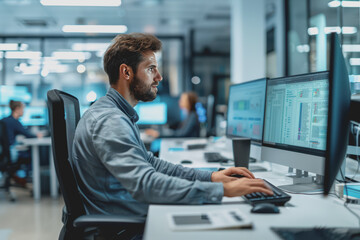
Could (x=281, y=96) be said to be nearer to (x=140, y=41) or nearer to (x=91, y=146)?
(x=140, y=41)

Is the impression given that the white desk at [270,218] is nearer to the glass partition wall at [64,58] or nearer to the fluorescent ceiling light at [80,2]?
the fluorescent ceiling light at [80,2]

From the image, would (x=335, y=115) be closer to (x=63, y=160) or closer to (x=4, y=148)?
(x=63, y=160)

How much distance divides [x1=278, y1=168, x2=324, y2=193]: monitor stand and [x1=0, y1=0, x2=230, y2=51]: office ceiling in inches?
199

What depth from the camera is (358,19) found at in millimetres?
3459

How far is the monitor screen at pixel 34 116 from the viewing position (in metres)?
5.00

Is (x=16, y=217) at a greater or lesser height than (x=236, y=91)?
lesser

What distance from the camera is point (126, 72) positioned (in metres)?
1.32

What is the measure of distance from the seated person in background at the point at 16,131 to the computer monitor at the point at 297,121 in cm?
365

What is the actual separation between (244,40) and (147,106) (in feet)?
6.00

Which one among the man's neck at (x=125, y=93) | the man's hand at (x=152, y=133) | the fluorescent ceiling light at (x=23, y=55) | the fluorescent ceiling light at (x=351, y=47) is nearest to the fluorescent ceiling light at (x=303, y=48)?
the fluorescent ceiling light at (x=351, y=47)

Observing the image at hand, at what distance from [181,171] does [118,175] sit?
19.0 inches

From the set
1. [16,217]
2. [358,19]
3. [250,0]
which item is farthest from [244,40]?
[16,217]

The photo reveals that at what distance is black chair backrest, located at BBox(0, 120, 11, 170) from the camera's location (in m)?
3.78

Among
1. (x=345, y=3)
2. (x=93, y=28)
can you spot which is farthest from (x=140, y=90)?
(x=93, y=28)
